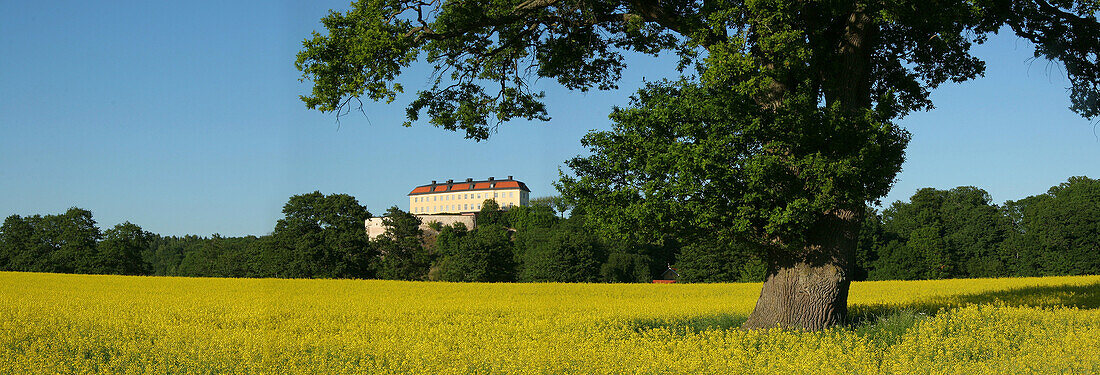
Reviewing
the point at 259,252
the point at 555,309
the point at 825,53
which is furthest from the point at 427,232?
the point at 825,53

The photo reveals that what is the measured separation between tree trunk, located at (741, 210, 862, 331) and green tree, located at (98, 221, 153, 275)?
→ 52.0 metres

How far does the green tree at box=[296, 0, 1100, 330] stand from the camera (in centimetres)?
1073

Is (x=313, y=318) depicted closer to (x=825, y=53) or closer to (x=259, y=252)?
(x=825, y=53)

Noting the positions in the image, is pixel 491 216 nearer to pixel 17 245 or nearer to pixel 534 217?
pixel 534 217

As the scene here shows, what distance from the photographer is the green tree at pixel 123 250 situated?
169ft

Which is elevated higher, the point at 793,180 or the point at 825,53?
the point at 825,53

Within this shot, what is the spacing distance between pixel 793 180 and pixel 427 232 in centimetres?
8507

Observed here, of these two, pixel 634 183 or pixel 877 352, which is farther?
pixel 634 183

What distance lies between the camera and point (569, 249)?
203 feet

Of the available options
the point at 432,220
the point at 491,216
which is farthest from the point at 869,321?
the point at 491,216

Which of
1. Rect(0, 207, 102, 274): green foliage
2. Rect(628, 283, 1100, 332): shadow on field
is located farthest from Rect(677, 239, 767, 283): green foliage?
Rect(0, 207, 102, 274): green foliage

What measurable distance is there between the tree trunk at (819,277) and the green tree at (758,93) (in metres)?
0.02

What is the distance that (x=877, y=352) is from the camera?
9.70m

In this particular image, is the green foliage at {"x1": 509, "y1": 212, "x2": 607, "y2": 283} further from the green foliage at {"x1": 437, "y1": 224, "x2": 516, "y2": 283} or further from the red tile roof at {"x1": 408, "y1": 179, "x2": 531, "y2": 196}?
the red tile roof at {"x1": 408, "y1": 179, "x2": 531, "y2": 196}
